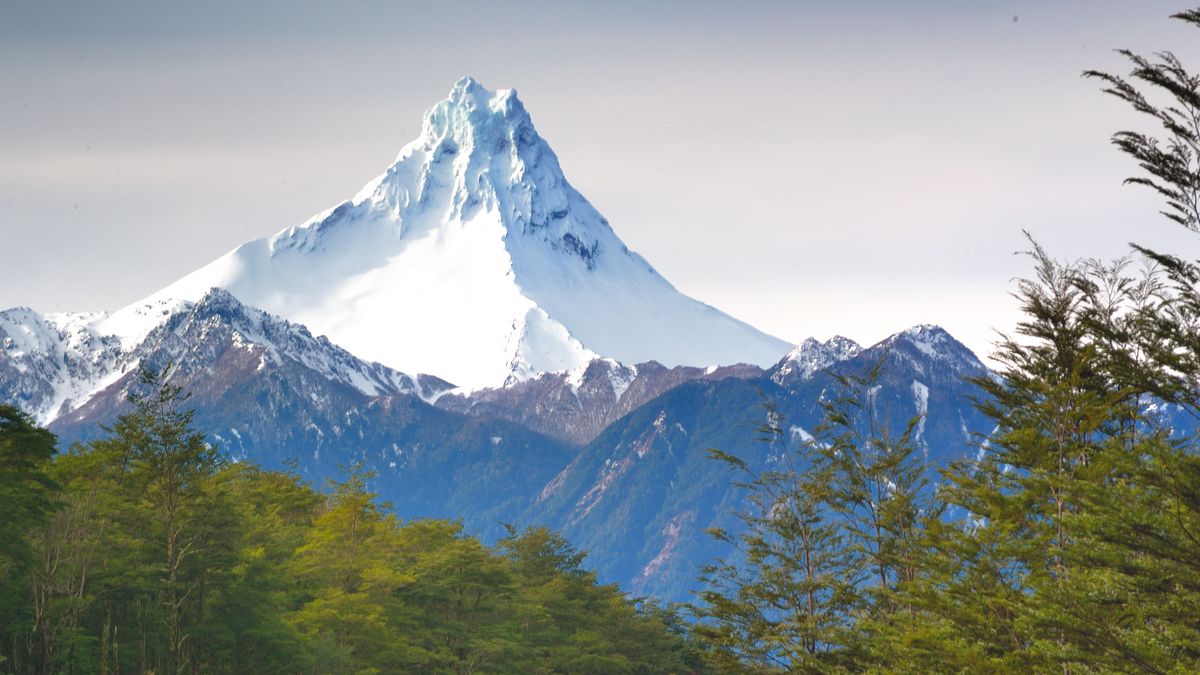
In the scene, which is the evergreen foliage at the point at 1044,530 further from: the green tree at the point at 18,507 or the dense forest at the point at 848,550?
the green tree at the point at 18,507

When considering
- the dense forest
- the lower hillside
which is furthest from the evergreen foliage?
the lower hillside

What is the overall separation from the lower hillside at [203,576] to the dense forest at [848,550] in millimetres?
156

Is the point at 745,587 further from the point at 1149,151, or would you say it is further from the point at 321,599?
the point at 1149,151

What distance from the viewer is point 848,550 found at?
5469 centimetres

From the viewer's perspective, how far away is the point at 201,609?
54750mm

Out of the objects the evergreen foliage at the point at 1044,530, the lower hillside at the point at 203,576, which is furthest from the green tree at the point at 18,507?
the evergreen foliage at the point at 1044,530

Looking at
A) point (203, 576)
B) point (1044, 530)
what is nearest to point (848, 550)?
point (1044, 530)

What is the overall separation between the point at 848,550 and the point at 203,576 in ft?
77.4

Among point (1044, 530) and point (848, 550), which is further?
point (848, 550)

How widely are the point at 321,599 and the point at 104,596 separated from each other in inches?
557

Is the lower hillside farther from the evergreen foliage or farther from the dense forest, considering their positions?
the evergreen foliage

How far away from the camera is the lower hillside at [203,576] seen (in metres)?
46.4

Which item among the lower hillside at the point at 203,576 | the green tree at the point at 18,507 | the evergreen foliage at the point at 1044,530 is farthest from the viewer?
the lower hillside at the point at 203,576

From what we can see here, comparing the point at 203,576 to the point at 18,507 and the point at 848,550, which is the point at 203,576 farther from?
the point at 848,550
